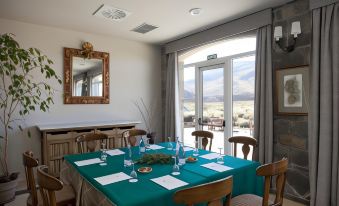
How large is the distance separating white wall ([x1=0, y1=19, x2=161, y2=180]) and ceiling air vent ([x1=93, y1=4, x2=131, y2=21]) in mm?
1062

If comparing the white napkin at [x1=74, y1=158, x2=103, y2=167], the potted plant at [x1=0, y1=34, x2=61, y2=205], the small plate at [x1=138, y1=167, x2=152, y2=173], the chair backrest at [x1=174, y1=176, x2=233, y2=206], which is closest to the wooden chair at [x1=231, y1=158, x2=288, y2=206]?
the chair backrest at [x1=174, y1=176, x2=233, y2=206]

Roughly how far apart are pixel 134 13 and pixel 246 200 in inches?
109

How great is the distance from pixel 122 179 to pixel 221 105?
2.81 meters

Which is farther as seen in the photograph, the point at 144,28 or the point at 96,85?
the point at 96,85

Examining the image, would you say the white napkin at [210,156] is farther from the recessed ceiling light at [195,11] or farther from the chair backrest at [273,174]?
the recessed ceiling light at [195,11]

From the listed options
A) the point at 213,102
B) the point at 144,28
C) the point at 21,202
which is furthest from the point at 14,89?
the point at 213,102

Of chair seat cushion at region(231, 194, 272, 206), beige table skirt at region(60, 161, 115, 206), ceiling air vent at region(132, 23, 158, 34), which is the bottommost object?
chair seat cushion at region(231, 194, 272, 206)

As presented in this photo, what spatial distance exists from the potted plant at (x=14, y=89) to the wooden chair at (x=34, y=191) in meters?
1.24

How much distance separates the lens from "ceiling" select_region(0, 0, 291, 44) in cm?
292

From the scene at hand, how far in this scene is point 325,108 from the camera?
2523mm

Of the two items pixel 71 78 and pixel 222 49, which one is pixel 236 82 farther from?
pixel 71 78

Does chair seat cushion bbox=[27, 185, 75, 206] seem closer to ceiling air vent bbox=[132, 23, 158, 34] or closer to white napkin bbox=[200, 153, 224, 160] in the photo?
white napkin bbox=[200, 153, 224, 160]

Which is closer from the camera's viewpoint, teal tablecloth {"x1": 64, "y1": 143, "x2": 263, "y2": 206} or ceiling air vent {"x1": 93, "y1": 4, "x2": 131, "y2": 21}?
teal tablecloth {"x1": 64, "y1": 143, "x2": 263, "y2": 206}

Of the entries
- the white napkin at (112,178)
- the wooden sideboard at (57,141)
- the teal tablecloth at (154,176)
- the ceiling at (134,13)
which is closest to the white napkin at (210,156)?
the teal tablecloth at (154,176)
